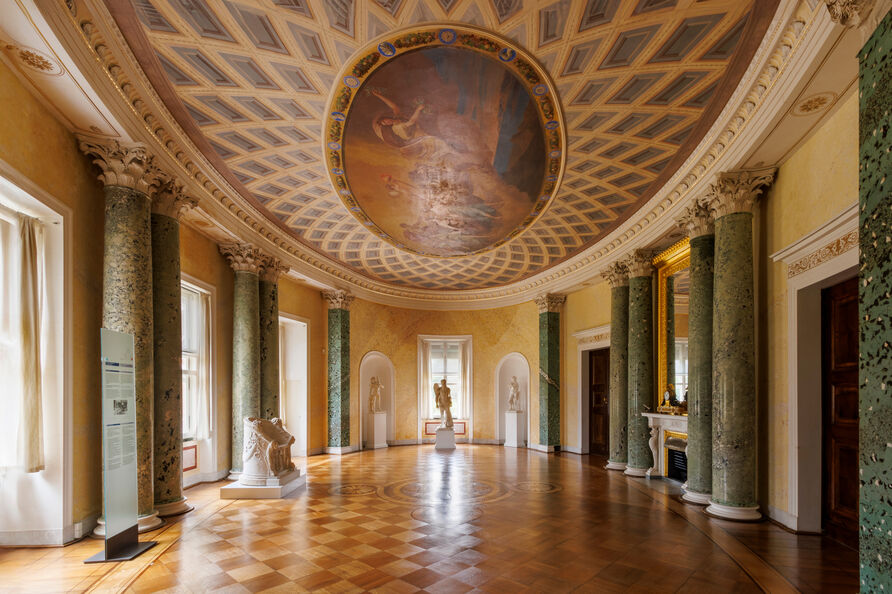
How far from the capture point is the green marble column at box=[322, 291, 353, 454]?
614 inches

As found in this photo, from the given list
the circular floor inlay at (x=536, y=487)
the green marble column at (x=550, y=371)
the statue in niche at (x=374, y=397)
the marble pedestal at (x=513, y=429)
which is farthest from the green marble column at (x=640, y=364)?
the statue in niche at (x=374, y=397)

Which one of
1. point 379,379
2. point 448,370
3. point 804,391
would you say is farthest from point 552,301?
point 804,391

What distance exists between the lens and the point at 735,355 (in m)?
7.25

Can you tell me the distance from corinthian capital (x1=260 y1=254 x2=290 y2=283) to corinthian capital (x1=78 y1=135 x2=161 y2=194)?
199 inches

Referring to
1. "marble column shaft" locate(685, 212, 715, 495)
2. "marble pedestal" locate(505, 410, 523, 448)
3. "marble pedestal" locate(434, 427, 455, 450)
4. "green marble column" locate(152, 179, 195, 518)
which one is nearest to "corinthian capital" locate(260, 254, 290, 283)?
"green marble column" locate(152, 179, 195, 518)

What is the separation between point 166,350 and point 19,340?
1837 millimetres

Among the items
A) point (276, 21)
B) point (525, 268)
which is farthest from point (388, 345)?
point (276, 21)

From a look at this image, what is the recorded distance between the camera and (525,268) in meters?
16.1

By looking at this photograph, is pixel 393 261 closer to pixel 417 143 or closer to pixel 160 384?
pixel 417 143

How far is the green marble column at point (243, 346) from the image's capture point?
1091cm

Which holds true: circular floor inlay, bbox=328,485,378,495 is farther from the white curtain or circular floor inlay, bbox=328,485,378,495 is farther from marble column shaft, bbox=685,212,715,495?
marble column shaft, bbox=685,212,715,495

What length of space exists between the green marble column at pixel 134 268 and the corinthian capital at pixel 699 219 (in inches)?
329

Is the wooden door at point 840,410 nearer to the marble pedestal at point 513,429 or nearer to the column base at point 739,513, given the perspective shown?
the column base at point 739,513

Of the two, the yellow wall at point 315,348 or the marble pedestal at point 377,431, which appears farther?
the marble pedestal at point 377,431
